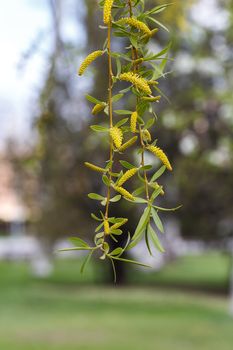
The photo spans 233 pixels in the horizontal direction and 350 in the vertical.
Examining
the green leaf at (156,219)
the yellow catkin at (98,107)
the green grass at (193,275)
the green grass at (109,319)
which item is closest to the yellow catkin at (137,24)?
the yellow catkin at (98,107)

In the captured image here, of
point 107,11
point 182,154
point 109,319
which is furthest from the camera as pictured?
point 182,154

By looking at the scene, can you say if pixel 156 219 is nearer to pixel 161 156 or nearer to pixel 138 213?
pixel 161 156

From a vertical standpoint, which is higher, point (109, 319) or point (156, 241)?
point (109, 319)

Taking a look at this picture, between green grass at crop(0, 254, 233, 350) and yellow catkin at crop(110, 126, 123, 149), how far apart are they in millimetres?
6628

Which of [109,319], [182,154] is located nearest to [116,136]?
[109,319]

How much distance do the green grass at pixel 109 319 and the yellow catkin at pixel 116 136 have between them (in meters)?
6.63

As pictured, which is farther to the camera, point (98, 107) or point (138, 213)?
point (138, 213)

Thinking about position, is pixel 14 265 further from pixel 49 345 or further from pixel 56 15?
pixel 56 15

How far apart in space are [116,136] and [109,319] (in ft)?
28.8

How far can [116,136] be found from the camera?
2.51 ft

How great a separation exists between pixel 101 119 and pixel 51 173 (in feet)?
15.2

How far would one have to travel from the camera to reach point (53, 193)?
42.0 feet

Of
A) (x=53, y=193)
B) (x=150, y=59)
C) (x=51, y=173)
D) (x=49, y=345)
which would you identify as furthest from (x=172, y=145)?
(x=150, y=59)

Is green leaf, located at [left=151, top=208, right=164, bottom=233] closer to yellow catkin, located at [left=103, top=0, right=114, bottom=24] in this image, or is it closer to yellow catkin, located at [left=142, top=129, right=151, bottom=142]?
yellow catkin, located at [left=142, top=129, right=151, bottom=142]
